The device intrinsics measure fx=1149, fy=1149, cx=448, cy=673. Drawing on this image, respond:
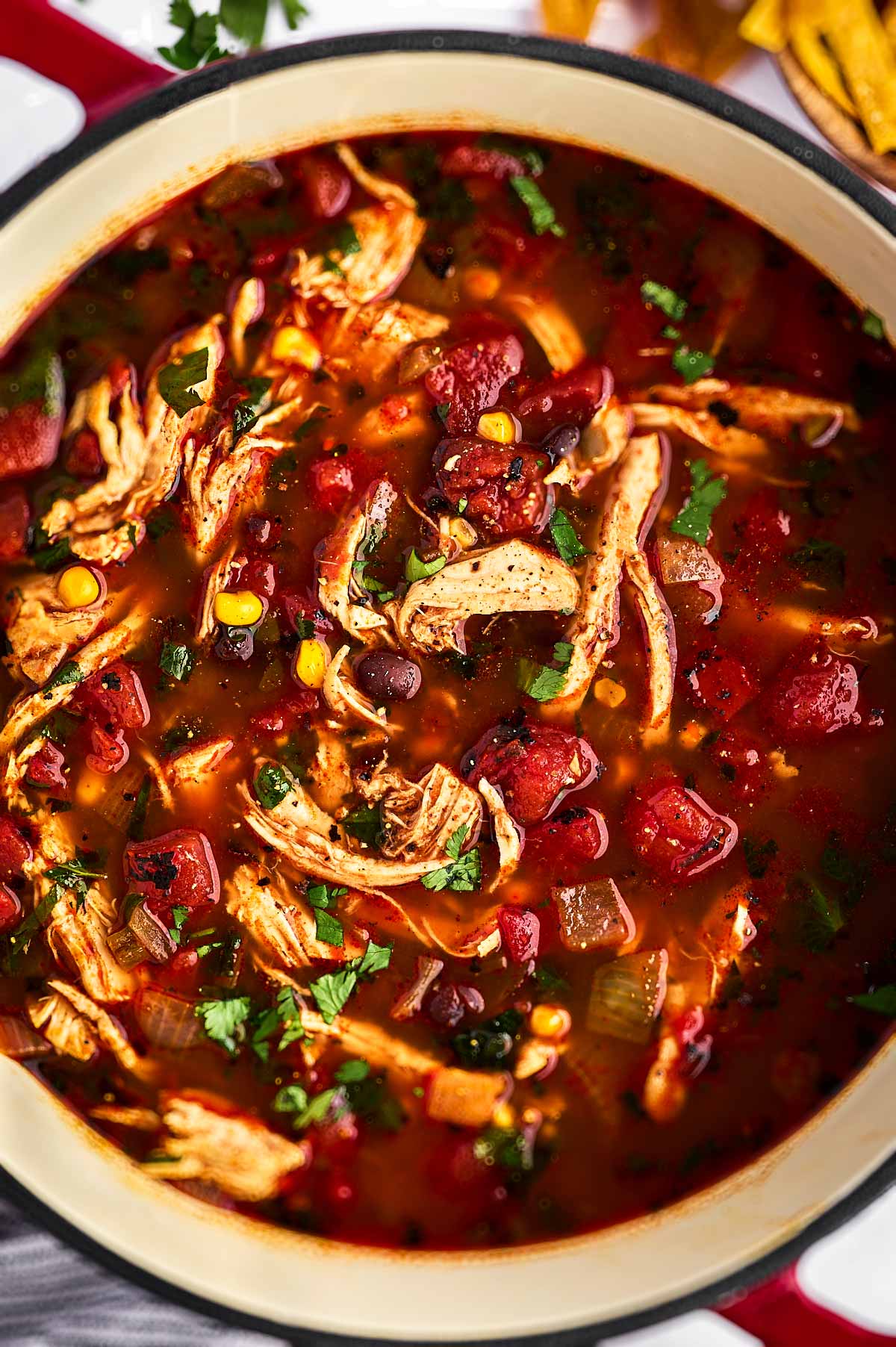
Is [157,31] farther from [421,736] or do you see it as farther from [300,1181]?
[300,1181]

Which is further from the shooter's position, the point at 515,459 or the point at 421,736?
the point at 421,736

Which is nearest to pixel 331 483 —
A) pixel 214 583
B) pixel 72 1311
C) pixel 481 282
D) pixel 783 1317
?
pixel 214 583

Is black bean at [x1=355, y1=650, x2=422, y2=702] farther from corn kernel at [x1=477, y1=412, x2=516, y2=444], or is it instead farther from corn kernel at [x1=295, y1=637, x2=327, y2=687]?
corn kernel at [x1=477, y1=412, x2=516, y2=444]

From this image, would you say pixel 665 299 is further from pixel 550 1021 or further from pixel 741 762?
pixel 550 1021

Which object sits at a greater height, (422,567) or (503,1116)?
(422,567)

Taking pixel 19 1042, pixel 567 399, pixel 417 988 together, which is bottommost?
pixel 19 1042

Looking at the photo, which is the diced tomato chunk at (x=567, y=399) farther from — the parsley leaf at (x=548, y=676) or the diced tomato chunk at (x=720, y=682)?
the diced tomato chunk at (x=720, y=682)

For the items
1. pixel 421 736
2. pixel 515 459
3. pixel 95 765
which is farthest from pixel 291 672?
pixel 515 459
